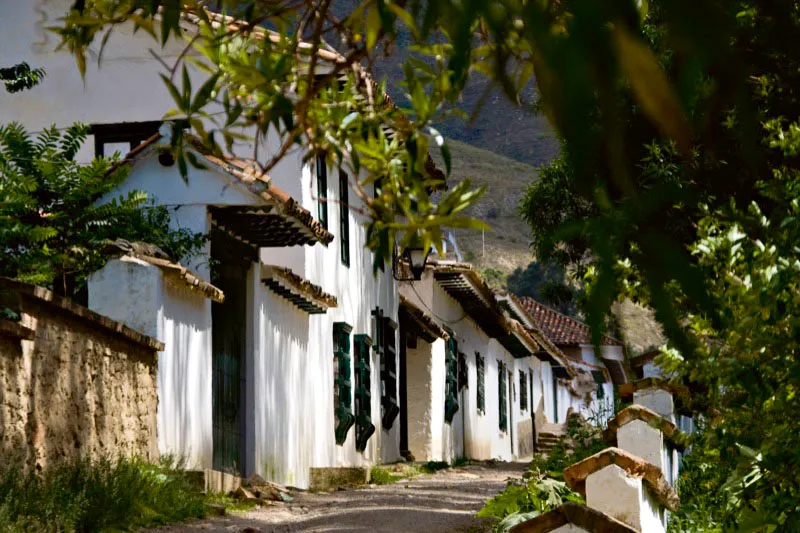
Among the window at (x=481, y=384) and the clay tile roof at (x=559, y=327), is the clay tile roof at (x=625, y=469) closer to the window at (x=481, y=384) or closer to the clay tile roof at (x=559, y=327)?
the window at (x=481, y=384)

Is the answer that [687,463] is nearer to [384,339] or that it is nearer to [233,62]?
[233,62]

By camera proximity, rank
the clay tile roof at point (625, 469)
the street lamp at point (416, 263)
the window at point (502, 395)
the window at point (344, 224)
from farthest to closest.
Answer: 1. the window at point (502, 395)
2. the street lamp at point (416, 263)
3. the window at point (344, 224)
4. the clay tile roof at point (625, 469)

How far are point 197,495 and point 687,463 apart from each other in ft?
13.2

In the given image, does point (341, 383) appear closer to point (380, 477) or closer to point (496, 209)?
point (380, 477)

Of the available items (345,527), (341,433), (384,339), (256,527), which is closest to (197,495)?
(256,527)

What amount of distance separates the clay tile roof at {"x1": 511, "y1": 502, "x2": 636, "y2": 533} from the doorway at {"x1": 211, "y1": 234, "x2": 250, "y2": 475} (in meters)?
9.46

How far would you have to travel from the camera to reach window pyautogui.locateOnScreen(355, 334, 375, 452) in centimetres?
1889

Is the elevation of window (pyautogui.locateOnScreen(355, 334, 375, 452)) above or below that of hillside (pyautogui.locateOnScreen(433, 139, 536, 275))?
below

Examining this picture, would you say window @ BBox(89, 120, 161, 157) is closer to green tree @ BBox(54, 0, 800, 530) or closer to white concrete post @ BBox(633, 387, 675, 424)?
white concrete post @ BBox(633, 387, 675, 424)

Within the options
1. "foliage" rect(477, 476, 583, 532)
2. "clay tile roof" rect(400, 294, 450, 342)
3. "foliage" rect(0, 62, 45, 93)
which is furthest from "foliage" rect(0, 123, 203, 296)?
"clay tile roof" rect(400, 294, 450, 342)

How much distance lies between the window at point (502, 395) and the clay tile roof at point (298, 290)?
17491mm

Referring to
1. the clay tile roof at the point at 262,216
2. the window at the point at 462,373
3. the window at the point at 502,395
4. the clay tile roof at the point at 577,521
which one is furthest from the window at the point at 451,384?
the clay tile roof at the point at 577,521

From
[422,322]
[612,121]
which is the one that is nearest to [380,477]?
[422,322]

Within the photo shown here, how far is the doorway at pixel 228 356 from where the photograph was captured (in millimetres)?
13805
